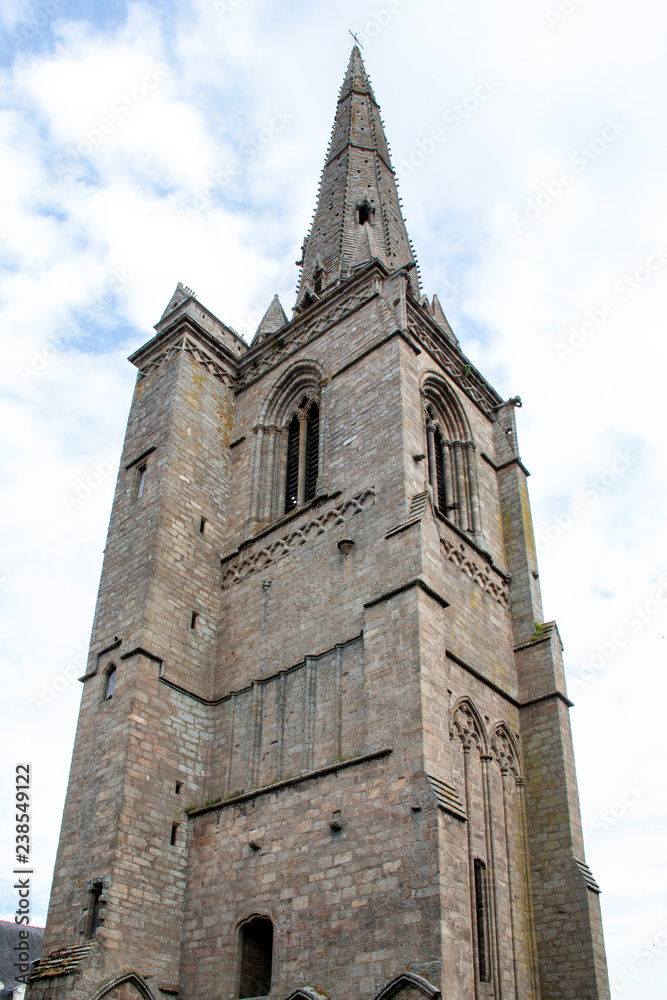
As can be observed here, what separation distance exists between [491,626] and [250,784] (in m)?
5.43

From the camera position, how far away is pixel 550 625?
669 inches

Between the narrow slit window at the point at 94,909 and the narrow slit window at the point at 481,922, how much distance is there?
5.46 m

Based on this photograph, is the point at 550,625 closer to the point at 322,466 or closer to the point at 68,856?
the point at 322,466

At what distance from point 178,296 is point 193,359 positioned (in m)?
2.96

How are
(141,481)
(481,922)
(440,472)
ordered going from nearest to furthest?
(481,922)
(141,481)
(440,472)

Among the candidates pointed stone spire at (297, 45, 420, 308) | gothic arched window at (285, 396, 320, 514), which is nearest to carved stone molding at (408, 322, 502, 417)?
pointed stone spire at (297, 45, 420, 308)

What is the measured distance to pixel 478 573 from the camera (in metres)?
16.9

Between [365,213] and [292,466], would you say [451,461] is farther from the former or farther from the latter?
[365,213]

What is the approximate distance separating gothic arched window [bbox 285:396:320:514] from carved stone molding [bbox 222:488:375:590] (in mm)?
1165

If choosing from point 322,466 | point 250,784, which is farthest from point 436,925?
point 322,466

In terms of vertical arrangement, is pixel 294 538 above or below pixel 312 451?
below

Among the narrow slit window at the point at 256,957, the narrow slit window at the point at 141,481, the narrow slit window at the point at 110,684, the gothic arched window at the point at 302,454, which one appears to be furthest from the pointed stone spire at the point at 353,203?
the narrow slit window at the point at 256,957

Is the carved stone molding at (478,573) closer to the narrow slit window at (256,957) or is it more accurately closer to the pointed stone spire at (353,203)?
the narrow slit window at (256,957)

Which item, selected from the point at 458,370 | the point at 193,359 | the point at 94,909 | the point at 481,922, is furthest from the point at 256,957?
the point at 458,370
